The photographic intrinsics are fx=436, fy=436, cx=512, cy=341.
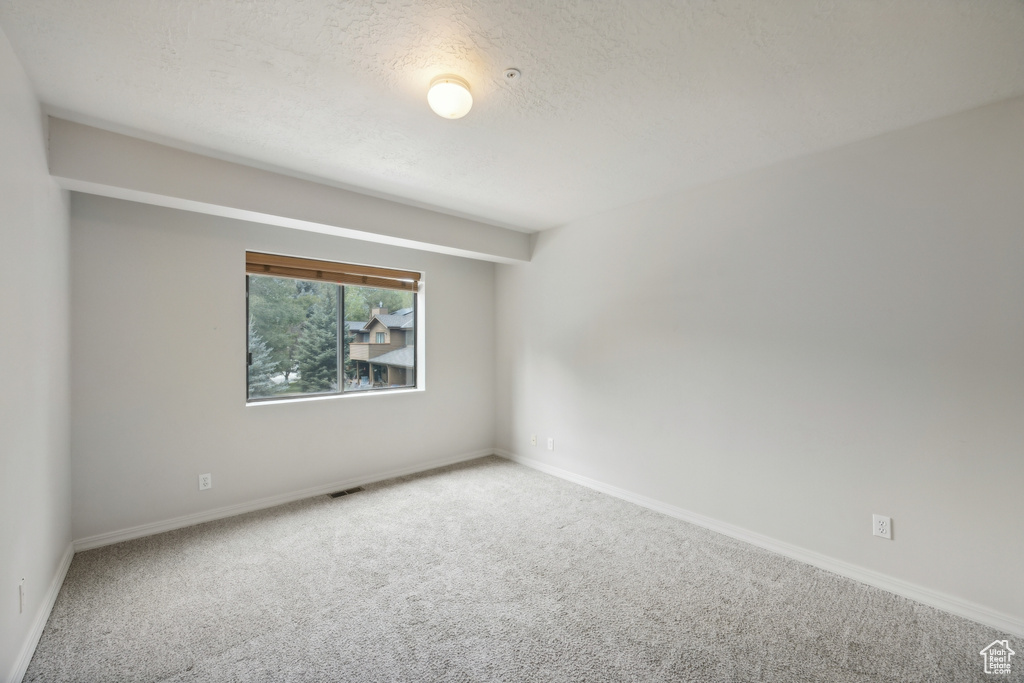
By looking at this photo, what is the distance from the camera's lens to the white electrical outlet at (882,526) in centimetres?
237

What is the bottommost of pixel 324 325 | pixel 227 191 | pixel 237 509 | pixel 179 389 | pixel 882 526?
pixel 237 509

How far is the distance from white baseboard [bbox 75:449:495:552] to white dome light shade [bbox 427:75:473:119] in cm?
318

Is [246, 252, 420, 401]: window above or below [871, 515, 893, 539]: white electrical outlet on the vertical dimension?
above

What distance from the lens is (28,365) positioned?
1881 mm

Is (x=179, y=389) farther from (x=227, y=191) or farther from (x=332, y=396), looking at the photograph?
(x=227, y=191)

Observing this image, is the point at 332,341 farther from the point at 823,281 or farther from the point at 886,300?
the point at 886,300

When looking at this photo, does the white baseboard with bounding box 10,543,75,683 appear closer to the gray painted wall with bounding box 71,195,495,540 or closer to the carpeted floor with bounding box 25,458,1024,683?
the carpeted floor with bounding box 25,458,1024,683

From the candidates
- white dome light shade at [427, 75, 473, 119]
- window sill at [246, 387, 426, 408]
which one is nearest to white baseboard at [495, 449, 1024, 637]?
window sill at [246, 387, 426, 408]

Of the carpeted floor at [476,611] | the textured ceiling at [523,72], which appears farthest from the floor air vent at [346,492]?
the textured ceiling at [523,72]

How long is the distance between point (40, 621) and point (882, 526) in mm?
4200

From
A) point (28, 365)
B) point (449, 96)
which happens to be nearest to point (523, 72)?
point (449, 96)

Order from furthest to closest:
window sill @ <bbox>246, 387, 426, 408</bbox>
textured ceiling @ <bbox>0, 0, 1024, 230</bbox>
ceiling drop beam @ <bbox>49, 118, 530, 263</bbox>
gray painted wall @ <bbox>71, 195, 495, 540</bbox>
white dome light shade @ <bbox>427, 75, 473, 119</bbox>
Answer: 1. window sill @ <bbox>246, 387, 426, 408</bbox>
2. gray painted wall @ <bbox>71, 195, 495, 540</bbox>
3. ceiling drop beam @ <bbox>49, 118, 530, 263</bbox>
4. white dome light shade @ <bbox>427, 75, 473, 119</bbox>
5. textured ceiling @ <bbox>0, 0, 1024, 230</bbox>

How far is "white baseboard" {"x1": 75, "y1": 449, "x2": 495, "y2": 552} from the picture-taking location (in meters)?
2.79

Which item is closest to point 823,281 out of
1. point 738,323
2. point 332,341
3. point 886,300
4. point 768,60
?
point 886,300
